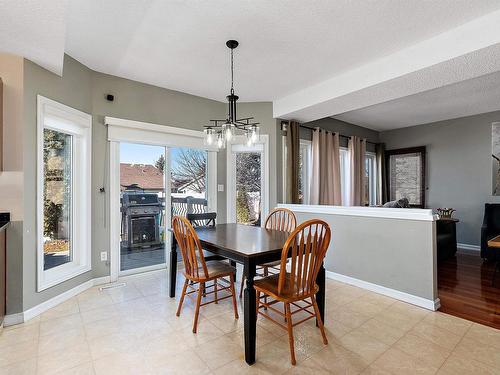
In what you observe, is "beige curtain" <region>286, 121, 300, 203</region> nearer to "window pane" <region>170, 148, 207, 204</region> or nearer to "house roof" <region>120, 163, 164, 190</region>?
"window pane" <region>170, 148, 207, 204</region>

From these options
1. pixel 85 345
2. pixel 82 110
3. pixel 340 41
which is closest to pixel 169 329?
pixel 85 345

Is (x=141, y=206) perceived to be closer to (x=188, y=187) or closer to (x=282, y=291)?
(x=188, y=187)

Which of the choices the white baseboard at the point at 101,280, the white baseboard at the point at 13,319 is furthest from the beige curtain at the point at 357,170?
the white baseboard at the point at 13,319

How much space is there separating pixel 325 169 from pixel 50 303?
172 inches

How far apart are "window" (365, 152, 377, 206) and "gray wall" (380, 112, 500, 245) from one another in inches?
38.5

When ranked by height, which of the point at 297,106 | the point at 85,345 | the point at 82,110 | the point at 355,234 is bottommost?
the point at 85,345

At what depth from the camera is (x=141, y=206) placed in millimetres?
3771

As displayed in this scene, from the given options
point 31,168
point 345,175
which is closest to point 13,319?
point 31,168

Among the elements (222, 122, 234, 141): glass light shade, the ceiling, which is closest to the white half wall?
the ceiling

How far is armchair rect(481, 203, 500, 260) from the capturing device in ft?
13.8

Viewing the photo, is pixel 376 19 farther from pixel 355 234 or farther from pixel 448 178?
pixel 448 178

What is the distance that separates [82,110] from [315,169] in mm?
3629

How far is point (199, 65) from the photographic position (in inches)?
122

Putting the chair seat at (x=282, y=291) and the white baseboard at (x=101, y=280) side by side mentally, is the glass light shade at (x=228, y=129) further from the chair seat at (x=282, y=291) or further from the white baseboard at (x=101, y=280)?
the white baseboard at (x=101, y=280)
